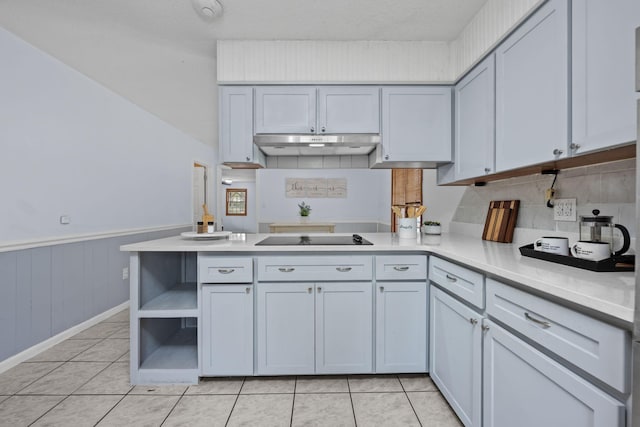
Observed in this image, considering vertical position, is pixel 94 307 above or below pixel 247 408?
above

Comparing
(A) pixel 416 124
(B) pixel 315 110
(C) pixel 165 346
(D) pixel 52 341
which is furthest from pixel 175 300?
(A) pixel 416 124

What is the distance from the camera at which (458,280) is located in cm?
153

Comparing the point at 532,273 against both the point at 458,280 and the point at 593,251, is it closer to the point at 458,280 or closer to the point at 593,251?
the point at 593,251

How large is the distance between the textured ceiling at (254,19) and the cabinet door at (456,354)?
180cm

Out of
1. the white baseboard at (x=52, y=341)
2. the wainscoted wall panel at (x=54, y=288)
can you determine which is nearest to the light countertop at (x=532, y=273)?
the wainscoted wall panel at (x=54, y=288)

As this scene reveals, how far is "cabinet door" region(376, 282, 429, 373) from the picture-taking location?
74.8 inches

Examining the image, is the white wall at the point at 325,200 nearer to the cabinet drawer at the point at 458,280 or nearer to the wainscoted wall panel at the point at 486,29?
the wainscoted wall panel at the point at 486,29

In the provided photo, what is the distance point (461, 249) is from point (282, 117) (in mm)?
1546

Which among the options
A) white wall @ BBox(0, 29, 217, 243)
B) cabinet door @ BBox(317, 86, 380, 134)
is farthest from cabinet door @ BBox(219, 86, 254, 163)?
white wall @ BBox(0, 29, 217, 243)

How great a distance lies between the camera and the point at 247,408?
66.0 inches

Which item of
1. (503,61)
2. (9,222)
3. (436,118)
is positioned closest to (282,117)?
(436,118)

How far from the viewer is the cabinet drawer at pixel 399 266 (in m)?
1.90

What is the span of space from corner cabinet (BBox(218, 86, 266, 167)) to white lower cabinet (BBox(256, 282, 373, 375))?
1014 mm

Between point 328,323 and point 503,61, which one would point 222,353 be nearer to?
point 328,323
